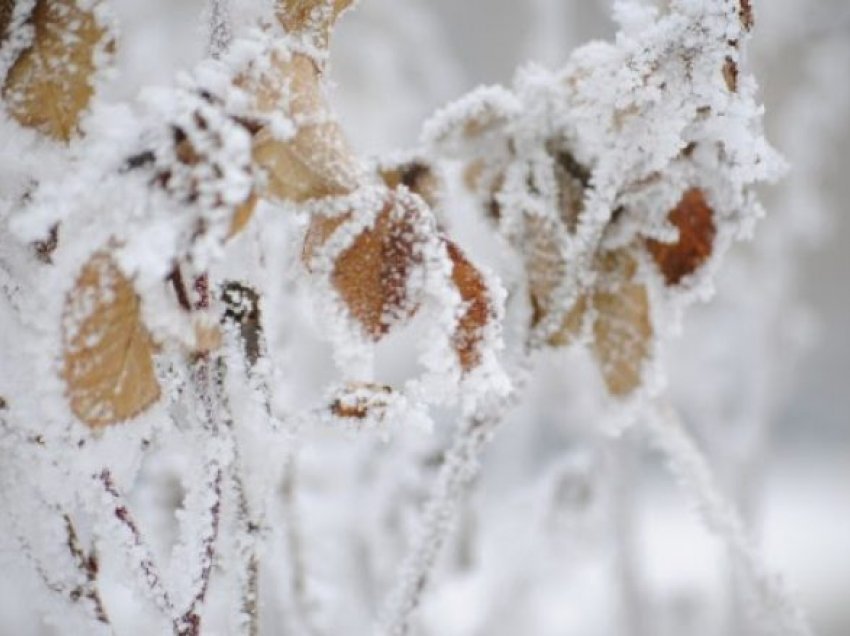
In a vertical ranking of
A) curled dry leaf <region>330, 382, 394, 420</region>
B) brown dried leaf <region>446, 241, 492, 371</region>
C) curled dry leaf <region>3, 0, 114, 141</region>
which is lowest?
curled dry leaf <region>330, 382, 394, 420</region>

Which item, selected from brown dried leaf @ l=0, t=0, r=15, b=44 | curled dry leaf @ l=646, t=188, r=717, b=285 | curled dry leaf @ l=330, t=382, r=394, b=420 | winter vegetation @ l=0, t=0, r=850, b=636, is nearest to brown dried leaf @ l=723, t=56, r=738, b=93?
winter vegetation @ l=0, t=0, r=850, b=636

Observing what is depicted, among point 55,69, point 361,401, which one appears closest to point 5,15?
point 55,69

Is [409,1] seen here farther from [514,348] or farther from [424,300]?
[424,300]

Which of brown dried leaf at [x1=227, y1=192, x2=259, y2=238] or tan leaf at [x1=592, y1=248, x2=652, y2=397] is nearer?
brown dried leaf at [x1=227, y1=192, x2=259, y2=238]

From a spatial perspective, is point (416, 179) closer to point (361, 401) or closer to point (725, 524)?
point (361, 401)

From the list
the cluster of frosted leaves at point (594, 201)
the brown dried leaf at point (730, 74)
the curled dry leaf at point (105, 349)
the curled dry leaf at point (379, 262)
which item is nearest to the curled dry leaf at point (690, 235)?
the cluster of frosted leaves at point (594, 201)

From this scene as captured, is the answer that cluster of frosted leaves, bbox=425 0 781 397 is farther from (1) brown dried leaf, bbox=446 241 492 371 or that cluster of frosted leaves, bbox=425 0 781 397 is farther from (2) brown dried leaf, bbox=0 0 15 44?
(2) brown dried leaf, bbox=0 0 15 44
